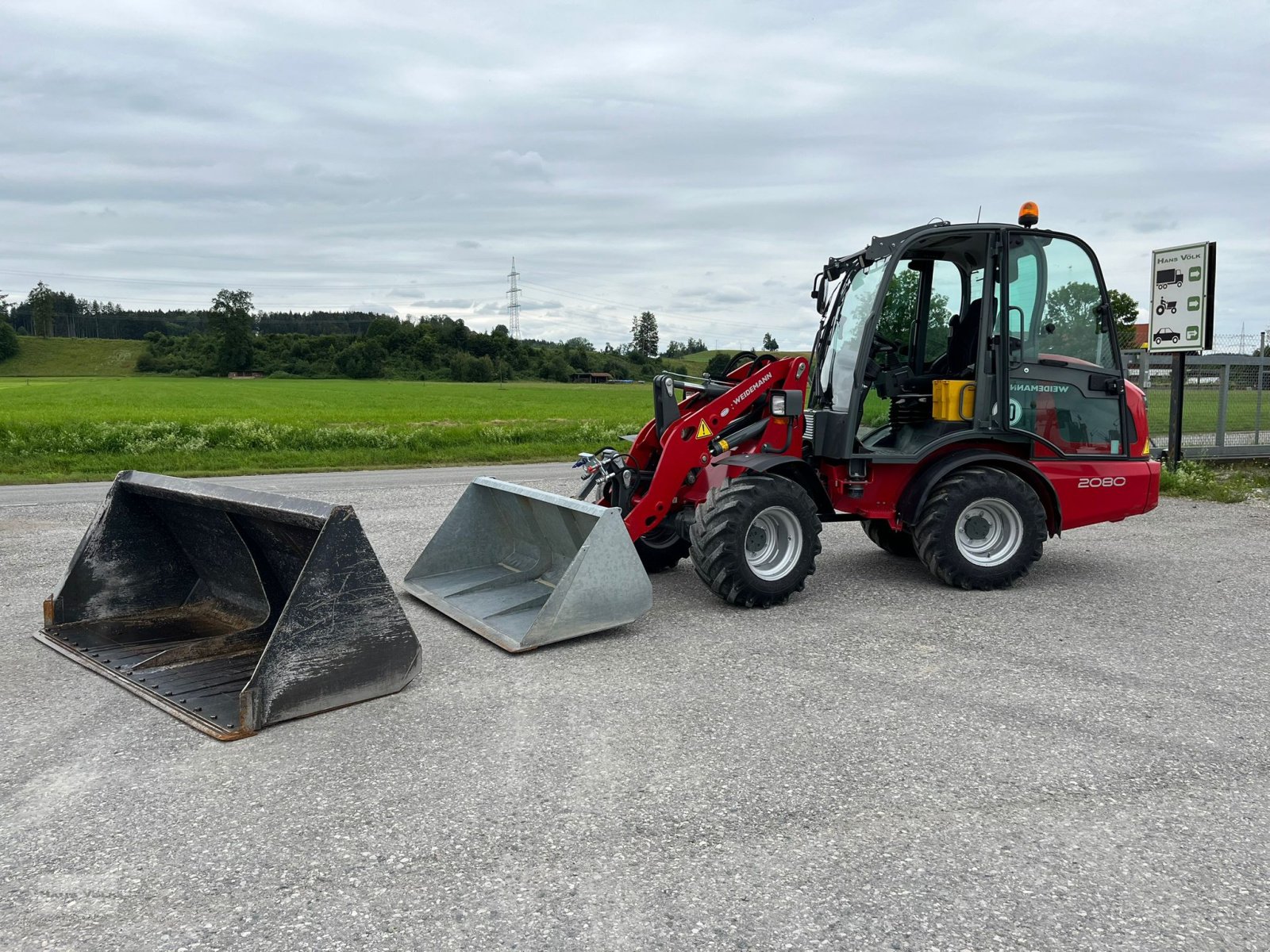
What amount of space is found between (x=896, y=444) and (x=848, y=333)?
87 cm

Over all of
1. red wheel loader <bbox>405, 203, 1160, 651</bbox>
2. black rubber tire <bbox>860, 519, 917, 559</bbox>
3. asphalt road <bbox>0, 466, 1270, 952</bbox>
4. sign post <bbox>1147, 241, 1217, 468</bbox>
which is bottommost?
asphalt road <bbox>0, 466, 1270, 952</bbox>

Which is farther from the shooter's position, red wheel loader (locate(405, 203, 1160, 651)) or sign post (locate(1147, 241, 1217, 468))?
sign post (locate(1147, 241, 1217, 468))

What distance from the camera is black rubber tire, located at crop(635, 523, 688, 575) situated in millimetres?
7344

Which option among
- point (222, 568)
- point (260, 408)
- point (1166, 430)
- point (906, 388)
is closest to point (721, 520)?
point (906, 388)

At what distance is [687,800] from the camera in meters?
3.61

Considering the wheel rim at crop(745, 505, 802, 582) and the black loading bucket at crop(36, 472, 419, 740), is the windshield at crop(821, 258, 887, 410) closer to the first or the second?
the wheel rim at crop(745, 505, 802, 582)

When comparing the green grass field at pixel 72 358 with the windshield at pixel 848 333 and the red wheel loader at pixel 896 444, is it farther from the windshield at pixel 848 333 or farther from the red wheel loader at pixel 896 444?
the windshield at pixel 848 333

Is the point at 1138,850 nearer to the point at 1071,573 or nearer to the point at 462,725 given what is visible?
the point at 462,725

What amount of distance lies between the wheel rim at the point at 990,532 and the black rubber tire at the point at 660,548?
2.03 meters

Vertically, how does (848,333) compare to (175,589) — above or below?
above

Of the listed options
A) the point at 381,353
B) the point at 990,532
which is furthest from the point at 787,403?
the point at 381,353

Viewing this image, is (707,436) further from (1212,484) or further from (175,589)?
(1212,484)

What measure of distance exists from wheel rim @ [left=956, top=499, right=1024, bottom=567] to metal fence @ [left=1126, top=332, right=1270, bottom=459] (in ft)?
26.3

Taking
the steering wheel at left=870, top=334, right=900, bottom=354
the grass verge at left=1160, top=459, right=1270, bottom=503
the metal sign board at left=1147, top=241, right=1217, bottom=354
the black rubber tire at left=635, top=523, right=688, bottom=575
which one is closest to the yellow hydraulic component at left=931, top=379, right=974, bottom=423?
the steering wheel at left=870, top=334, right=900, bottom=354
